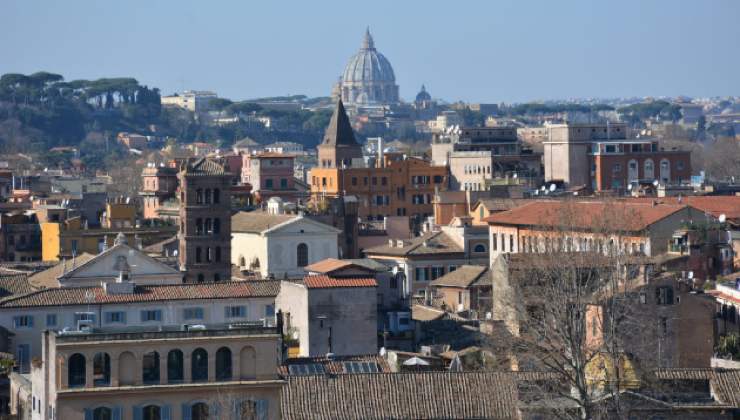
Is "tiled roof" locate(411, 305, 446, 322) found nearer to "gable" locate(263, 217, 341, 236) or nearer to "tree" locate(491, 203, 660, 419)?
"tree" locate(491, 203, 660, 419)

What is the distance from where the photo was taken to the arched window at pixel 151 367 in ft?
115

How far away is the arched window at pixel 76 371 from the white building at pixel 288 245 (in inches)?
1203

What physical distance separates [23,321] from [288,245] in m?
20.9

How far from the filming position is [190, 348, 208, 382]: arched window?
35406mm

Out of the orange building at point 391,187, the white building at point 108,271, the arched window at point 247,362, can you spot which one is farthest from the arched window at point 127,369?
the orange building at point 391,187

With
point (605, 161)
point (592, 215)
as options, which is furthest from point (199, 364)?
point (605, 161)

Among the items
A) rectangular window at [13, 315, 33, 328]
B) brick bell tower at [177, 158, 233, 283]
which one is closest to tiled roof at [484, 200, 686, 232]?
brick bell tower at [177, 158, 233, 283]

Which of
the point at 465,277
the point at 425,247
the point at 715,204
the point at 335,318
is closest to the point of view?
the point at 335,318

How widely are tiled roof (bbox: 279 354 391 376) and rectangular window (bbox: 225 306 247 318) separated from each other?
791cm

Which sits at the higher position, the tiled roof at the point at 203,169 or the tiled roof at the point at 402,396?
the tiled roof at the point at 203,169

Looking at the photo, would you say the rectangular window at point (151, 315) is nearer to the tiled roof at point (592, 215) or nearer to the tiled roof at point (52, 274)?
the tiled roof at point (52, 274)

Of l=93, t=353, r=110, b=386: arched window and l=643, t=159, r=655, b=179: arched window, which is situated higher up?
l=643, t=159, r=655, b=179: arched window

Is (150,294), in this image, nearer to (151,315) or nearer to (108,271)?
(151,315)

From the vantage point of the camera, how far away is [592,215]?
56375 mm
